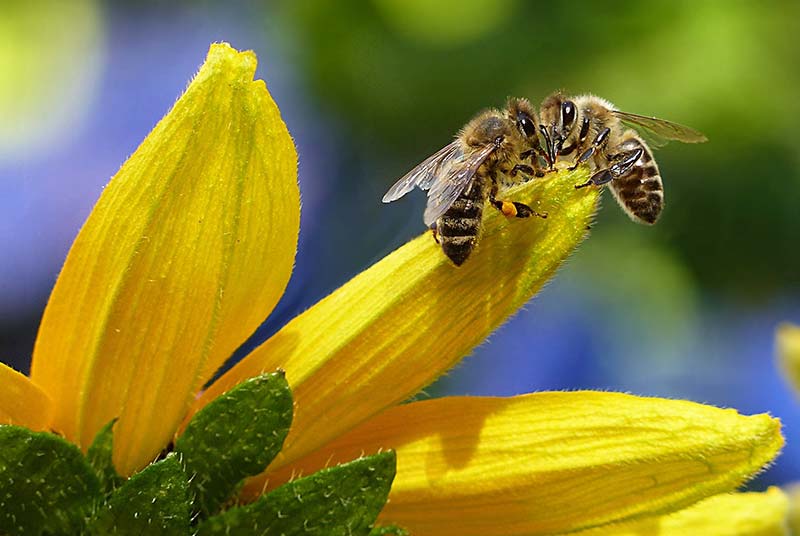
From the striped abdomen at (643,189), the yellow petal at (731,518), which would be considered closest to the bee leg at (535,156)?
the striped abdomen at (643,189)

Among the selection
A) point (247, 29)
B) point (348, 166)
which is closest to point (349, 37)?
point (348, 166)

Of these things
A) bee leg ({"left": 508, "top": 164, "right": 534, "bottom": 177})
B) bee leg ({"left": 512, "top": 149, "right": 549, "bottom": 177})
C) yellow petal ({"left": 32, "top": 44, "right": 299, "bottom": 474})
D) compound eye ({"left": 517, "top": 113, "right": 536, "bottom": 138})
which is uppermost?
compound eye ({"left": 517, "top": 113, "right": 536, "bottom": 138})

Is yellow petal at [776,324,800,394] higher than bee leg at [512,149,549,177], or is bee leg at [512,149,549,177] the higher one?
bee leg at [512,149,549,177]

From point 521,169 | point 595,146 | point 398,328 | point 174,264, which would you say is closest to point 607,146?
point 595,146

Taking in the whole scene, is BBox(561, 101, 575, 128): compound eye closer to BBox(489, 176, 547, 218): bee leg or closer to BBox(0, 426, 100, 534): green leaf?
BBox(489, 176, 547, 218): bee leg

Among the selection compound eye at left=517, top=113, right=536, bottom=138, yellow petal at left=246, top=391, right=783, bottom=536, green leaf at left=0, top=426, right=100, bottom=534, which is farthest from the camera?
compound eye at left=517, top=113, right=536, bottom=138

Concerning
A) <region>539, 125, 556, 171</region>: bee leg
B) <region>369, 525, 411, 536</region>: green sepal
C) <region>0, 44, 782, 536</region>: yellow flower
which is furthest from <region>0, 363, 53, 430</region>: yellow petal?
<region>539, 125, 556, 171</region>: bee leg

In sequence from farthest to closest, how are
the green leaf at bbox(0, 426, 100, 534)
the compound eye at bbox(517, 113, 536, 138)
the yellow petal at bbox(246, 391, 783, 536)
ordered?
the compound eye at bbox(517, 113, 536, 138), the yellow petal at bbox(246, 391, 783, 536), the green leaf at bbox(0, 426, 100, 534)
